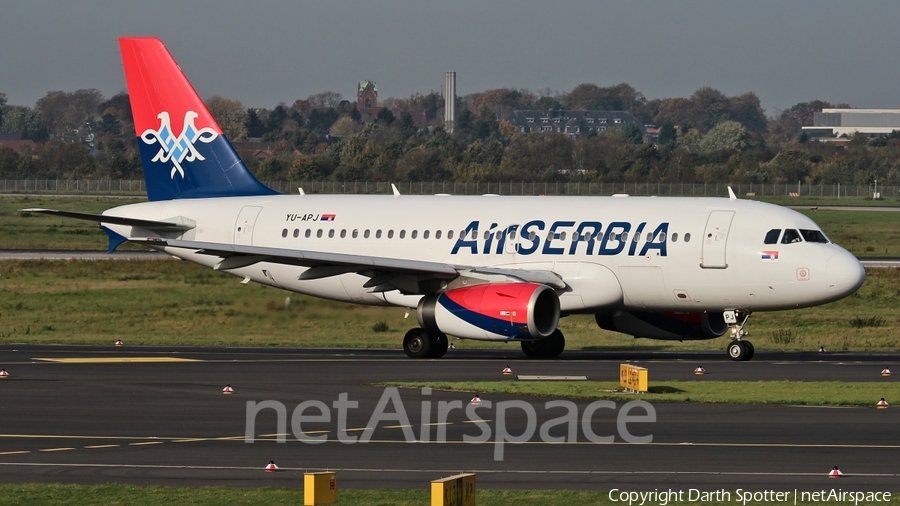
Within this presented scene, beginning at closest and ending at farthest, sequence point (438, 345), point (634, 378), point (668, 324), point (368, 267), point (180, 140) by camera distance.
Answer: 1. point (634, 378)
2. point (368, 267)
3. point (438, 345)
4. point (668, 324)
5. point (180, 140)

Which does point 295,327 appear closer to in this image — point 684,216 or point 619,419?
point 684,216

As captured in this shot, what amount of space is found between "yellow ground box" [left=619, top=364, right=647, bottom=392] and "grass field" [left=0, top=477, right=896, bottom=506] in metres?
9.92

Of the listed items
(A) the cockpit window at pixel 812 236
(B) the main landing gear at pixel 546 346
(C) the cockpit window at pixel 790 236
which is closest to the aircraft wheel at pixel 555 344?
(B) the main landing gear at pixel 546 346

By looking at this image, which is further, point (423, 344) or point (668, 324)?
point (668, 324)

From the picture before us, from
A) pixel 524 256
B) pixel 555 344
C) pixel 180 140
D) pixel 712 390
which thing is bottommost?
pixel 555 344

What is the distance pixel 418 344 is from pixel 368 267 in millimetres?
2397

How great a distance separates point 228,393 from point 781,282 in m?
14.9

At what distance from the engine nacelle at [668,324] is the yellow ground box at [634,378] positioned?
1029 cm

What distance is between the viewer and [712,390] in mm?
27500

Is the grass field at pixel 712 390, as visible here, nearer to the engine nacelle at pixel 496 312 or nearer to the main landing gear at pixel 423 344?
the engine nacelle at pixel 496 312

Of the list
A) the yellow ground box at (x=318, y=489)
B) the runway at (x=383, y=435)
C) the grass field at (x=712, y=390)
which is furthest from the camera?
the grass field at (x=712, y=390)

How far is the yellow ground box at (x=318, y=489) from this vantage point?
42.6 feet

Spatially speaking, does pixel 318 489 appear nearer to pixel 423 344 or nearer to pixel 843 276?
pixel 423 344

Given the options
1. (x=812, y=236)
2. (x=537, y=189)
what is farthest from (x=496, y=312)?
(x=537, y=189)
